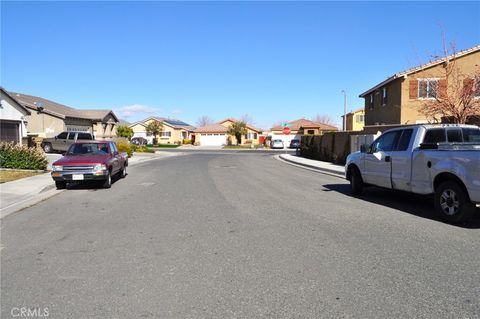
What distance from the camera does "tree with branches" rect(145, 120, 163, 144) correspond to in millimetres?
79625

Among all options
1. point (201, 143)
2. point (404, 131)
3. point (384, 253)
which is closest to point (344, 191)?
point (404, 131)

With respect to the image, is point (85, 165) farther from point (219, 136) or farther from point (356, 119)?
point (219, 136)

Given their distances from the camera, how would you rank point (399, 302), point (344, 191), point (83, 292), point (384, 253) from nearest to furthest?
point (399, 302) → point (83, 292) → point (384, 253) → point (344, 191)

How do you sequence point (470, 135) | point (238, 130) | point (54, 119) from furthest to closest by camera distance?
1. point (238, 130)
2. point (54, 119)
3. point (470, 135)

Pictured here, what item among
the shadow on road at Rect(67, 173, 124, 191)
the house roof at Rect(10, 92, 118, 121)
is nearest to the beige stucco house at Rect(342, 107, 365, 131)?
the house roof at Rect(10, 92, 118, 121)

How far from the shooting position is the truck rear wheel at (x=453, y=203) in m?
7.27

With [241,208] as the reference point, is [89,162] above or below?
above

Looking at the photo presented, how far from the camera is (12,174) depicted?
16312 millimetres

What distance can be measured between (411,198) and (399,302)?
284 inches


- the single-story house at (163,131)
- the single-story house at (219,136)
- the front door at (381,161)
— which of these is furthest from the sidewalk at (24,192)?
the single-story house at (163,131)

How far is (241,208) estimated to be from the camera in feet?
30.3

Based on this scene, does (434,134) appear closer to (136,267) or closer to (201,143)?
(136,267)

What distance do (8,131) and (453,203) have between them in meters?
27.2

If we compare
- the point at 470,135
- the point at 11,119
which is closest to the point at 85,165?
the point at 470,135
